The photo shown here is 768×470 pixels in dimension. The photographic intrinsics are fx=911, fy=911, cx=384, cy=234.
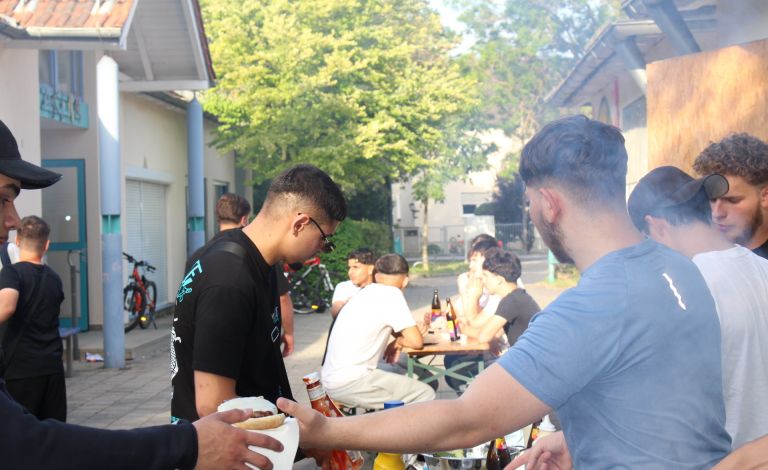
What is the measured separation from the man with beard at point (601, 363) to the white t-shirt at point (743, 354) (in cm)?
58

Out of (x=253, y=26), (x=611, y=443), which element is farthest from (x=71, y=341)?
(x=253, y=26)

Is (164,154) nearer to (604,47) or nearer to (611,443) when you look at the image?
(604,47)

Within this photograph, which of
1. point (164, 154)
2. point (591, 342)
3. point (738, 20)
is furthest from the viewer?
point (164, 154)

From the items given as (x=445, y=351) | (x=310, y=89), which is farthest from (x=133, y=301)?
(x=445, y=351)

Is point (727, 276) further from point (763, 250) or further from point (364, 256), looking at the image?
point (364, 256)

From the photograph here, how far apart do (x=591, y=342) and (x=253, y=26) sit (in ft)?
67.8

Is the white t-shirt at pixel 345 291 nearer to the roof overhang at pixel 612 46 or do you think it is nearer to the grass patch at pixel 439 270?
the roof overhang at pixel 612 46

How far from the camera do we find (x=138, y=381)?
1087 cm

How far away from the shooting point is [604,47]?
37.0 ft

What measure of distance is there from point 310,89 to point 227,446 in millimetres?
19275

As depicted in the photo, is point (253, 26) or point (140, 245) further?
point (253, 26)

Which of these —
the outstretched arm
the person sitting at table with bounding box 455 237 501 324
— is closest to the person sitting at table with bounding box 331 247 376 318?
the person sitting at table with bounding box 455 237 501 324

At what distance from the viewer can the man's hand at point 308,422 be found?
2.35 metres

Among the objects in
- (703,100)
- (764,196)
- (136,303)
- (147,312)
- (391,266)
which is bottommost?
(147,312)
